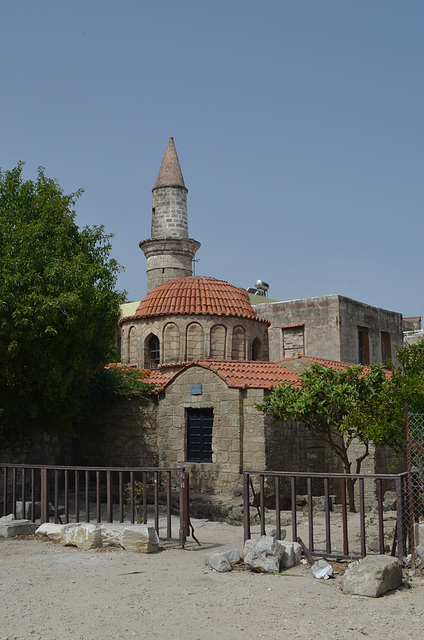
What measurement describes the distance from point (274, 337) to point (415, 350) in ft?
57.7

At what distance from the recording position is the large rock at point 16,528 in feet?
32.3

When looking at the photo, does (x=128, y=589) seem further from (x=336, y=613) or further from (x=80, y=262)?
(x=80, y=262)

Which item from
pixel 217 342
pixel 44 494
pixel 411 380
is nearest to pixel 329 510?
pixel 411 380

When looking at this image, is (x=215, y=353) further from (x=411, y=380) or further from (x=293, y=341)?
(x=411, y=380)

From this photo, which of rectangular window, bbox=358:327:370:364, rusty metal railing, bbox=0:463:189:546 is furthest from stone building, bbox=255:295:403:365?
rusty metal railing, bbox=0:463:189:546

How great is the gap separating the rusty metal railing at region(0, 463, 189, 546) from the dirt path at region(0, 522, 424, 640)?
110 centimetres

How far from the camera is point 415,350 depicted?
1145 centimetres

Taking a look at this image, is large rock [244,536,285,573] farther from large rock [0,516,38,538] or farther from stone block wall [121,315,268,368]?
stone block wall [121,315,268,368]

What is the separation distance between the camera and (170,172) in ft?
105

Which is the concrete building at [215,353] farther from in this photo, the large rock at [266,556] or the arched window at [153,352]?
the large rock at [266,556]

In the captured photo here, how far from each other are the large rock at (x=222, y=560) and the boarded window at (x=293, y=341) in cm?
2088

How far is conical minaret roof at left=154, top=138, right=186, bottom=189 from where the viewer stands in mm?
A: 31656

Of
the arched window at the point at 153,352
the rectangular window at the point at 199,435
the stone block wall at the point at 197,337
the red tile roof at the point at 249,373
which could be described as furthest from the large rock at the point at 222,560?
the arched window at the point at 153,352

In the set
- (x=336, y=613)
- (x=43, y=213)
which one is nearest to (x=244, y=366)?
(x=43, y=213)
